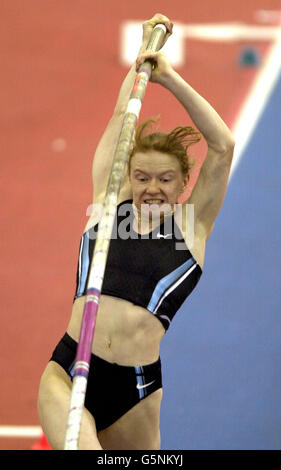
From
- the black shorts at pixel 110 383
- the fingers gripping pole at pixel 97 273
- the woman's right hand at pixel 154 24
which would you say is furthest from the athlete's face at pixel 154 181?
the black shorts at pixel 110 383

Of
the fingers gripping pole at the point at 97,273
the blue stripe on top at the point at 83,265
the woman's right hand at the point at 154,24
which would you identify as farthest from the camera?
the woman's right hand at the point at 154,24

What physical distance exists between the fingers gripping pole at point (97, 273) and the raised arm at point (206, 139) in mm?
80

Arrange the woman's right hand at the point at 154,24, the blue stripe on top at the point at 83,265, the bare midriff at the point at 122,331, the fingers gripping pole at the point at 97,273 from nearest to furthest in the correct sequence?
the fingers gripping pole at the point at 97,273 → the bare midriff at the point at 122,331 → the blue stripe on top at the point at 83,265 → the woman's right hand at the point at 154,24

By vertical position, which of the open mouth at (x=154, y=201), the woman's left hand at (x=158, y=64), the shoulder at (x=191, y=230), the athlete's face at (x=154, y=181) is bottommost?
the shoulder at (x=191, y=230)

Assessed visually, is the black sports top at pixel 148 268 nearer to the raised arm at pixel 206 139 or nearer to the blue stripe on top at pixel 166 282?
the blue stripe on top at pixel 166 282

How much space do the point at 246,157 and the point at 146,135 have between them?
2.59 meters

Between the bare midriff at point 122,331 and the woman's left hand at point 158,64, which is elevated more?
the woman's left hand at point 158,64

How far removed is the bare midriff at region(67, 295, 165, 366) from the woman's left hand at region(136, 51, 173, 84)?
0.92 meters

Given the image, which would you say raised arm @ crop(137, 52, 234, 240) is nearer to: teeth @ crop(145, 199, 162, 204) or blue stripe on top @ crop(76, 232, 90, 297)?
teeth @ crop(145, 199, 162, 204)

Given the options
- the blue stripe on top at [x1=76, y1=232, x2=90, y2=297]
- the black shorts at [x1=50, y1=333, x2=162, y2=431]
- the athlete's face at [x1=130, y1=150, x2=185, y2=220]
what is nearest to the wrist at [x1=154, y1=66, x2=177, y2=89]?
the athlete's face at [x1=130, y1=150, x2=185, y2=220]

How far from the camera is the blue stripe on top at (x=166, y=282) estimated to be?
4.35 meters

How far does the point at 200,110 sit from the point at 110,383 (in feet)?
3.86

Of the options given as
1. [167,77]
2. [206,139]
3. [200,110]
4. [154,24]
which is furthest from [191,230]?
[154,24]

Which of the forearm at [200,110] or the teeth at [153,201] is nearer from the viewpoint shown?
the forearm at [200,110]
